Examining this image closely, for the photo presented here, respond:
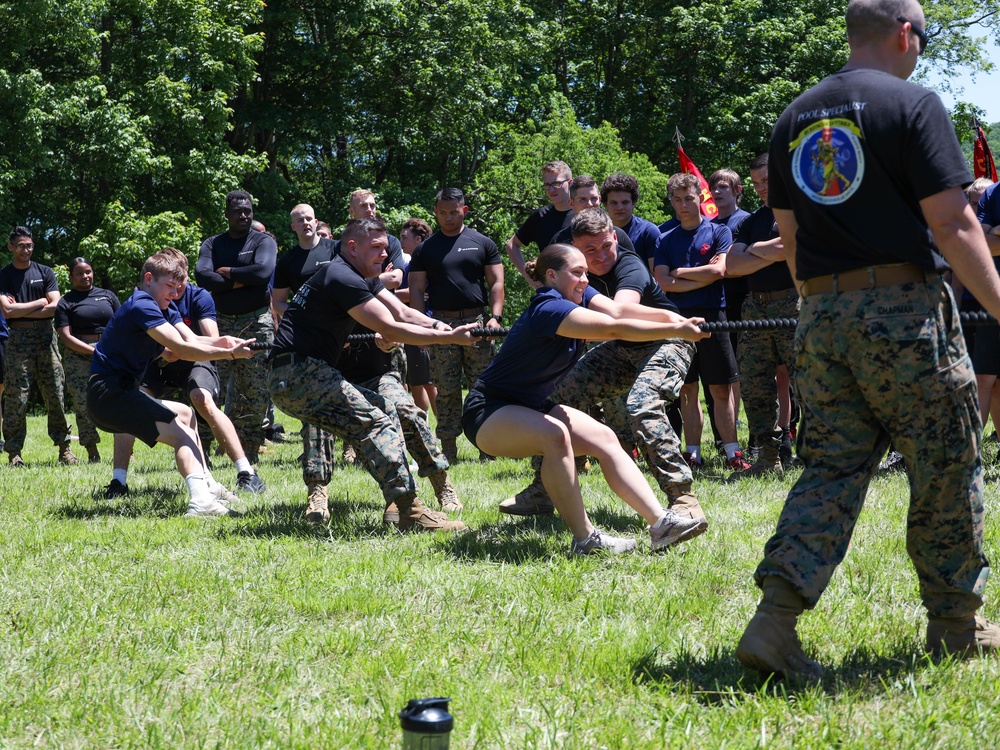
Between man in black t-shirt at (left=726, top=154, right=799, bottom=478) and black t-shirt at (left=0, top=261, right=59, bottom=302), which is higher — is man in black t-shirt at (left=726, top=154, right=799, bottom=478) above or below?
below

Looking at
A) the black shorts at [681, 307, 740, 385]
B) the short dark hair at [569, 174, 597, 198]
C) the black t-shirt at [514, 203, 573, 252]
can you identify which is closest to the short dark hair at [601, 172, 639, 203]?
the short dark hair at [569, 174, 597, 198]

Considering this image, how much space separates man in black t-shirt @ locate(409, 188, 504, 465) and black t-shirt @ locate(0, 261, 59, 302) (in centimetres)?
457

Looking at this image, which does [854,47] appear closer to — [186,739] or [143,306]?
[186,739]

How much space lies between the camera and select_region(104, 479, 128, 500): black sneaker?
8.18 meters

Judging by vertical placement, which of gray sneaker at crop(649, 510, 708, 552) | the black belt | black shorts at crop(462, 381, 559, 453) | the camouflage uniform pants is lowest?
gray sneaker at crop(649, 510, 708, 552)

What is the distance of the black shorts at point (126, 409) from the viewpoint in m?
7.36

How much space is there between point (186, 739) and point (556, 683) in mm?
1217

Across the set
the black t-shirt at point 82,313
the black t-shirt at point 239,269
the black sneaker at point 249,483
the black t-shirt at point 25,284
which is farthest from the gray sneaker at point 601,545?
the black t-shirt at point 25,284

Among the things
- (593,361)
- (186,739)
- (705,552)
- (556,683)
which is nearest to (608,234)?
(593,361)

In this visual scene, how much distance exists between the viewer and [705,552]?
205 inches

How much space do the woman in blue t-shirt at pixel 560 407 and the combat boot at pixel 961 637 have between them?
177 centimetres

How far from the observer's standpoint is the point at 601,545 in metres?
5.33

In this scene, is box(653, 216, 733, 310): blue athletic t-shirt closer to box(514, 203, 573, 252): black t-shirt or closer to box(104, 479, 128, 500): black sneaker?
box(514, 203, 573, 252): black t-shirt

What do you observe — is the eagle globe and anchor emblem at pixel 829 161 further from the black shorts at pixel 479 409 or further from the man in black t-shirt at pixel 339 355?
the man in black t-shirt at pixel 339 355
